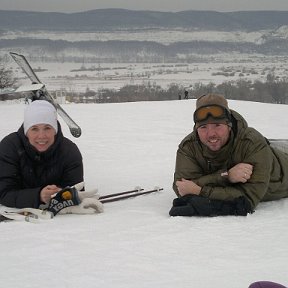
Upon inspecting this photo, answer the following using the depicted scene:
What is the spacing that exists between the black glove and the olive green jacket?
64 millimetres

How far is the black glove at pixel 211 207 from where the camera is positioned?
10.2 feet

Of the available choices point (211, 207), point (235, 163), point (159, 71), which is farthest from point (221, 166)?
point (159, 71)

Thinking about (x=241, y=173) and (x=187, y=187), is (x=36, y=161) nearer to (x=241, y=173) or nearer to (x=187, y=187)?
(x=187, y=187)

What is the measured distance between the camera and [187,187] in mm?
3344

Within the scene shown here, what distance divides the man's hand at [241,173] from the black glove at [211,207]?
5.4 inches

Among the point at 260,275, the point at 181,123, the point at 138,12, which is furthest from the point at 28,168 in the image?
the point at 138,12

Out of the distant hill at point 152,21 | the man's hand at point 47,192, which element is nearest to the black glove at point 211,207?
the man's hand at point 47,192

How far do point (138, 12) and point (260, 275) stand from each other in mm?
196776

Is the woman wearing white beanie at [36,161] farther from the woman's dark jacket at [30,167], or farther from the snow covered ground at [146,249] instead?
the snow covered ground at [146,249]

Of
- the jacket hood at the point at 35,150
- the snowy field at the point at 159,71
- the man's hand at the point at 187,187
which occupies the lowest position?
the man's hand at the point at 187,187

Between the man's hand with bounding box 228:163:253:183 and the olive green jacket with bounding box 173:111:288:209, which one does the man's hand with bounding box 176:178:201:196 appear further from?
the man's hand with bounding box 228:163:253:183

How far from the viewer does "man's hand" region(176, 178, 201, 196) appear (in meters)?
3.32

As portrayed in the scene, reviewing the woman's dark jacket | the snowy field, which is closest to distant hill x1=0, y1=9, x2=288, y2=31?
the snowy field

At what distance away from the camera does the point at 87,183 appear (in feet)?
16.6
